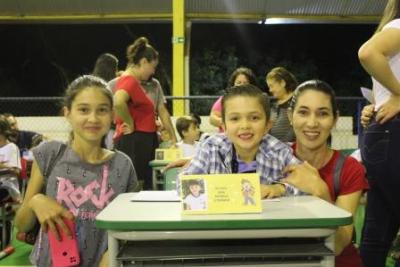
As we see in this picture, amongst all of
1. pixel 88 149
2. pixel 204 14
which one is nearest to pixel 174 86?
pixel 204 14

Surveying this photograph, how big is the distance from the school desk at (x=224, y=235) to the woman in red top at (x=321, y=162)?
29 centimetres

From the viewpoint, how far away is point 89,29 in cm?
1438

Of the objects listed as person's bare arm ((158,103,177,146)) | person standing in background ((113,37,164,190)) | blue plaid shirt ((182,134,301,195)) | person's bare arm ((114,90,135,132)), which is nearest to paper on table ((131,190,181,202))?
blue plaid shirt ((182,134,301,195))

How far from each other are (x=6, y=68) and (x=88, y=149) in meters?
13.0

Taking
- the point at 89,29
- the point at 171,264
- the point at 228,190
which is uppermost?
the point at 89,29

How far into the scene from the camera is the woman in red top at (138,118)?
382cm

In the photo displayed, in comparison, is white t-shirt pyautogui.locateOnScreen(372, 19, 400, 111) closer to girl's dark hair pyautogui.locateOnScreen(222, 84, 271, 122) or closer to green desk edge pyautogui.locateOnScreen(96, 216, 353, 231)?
girl's dark hair pyautogui.locateOnScreen(222, 84, 271, 122)

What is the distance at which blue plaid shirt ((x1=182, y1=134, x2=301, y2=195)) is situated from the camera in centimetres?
183

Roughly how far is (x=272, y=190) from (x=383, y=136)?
0.48 m

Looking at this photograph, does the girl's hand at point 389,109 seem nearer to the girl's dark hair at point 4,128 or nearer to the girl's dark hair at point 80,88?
the girl's dark hair at point 80,88

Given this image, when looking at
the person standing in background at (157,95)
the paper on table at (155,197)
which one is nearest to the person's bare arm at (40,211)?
the paper on table at (155,197)

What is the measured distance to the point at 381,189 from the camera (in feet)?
6.32

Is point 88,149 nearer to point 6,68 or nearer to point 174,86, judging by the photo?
point 174,86

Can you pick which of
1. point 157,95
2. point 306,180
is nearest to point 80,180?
point 306,180
